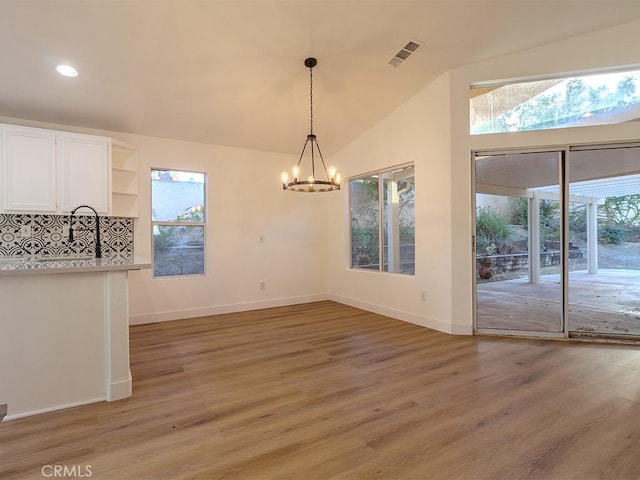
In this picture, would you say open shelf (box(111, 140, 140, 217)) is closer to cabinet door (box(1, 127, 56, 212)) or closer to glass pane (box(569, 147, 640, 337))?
cabinet door (box(1, 127, 56, 212))

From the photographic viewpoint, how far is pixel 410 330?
4.21 meters

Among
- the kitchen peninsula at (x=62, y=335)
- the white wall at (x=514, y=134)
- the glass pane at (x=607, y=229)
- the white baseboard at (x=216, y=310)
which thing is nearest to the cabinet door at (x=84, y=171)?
the white baseboard at (x=216, y=310)

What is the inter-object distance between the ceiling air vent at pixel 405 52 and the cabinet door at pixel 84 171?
11.9 feet

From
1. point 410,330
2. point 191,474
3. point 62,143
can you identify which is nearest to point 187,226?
point 62,143

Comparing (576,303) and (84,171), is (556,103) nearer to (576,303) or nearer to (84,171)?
(576,303)

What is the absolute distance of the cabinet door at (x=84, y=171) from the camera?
3.88m

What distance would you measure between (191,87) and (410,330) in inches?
157

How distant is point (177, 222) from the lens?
16.3ft

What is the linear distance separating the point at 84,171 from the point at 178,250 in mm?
1587

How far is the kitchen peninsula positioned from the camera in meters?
2.22

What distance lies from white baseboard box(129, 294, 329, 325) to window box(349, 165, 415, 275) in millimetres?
1158

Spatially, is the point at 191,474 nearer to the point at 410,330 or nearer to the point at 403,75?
the point at 410,330

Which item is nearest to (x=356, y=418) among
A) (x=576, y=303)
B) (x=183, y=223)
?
(x=576, y=303)

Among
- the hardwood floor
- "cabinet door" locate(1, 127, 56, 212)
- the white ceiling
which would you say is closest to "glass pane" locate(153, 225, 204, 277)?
"cabinet door" locate(1, 127, 56, 212)
